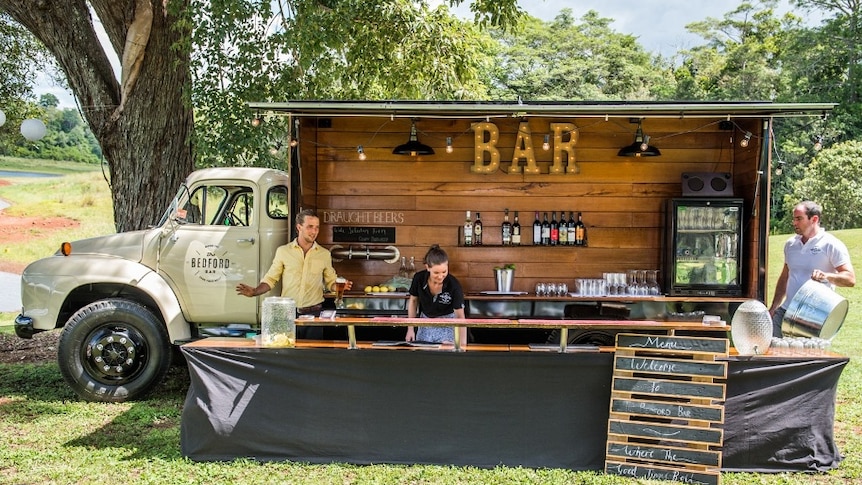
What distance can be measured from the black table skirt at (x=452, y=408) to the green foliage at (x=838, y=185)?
79.8 feet

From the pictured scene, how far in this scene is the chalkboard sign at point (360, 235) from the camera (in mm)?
7359

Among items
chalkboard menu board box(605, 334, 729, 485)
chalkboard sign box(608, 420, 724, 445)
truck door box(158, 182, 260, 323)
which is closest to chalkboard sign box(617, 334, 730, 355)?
chalkboard menu board box(605, 334, 729, 485)

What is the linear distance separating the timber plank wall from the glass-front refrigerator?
0.38 meters

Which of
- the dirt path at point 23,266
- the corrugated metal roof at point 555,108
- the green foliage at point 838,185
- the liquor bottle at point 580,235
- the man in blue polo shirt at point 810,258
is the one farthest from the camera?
the green foliage at point 838,185

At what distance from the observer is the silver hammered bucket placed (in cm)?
492

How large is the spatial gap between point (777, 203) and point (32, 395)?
33610mm

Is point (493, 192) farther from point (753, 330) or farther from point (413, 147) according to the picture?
point (753, 330)

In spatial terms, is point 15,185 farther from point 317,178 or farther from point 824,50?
point 824,50

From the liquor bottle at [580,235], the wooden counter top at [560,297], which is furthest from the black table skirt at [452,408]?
the liquor bottle at [580,235]

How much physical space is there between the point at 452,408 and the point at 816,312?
2625mm

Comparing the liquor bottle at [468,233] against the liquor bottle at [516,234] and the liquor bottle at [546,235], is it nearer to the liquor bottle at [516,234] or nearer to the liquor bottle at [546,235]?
the liquor bottle at [516,234]

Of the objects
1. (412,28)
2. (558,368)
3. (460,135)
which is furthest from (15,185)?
(558,368)

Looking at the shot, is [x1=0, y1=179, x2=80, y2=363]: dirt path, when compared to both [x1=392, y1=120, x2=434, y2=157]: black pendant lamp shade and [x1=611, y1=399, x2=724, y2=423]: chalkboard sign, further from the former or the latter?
A: [x1=611, y1=399, x2=724, y2=423]: chalkboard sign

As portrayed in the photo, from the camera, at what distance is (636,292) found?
701cm
